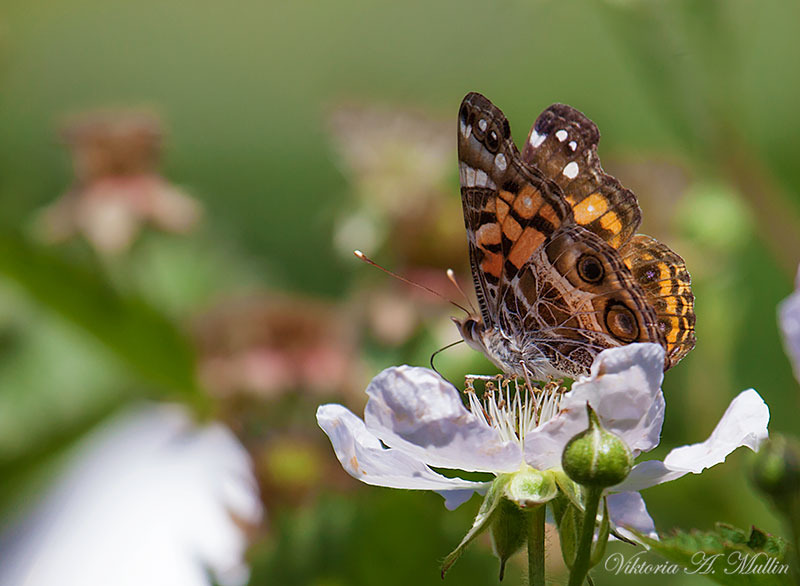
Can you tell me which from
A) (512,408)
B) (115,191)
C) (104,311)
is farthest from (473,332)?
(115,191)

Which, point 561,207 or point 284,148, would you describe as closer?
point 561,207

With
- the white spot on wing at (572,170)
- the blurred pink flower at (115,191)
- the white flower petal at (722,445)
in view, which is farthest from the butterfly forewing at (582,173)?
the blurred pink flower at (115,191)

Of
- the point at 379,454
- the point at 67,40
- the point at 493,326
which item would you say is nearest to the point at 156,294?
the point at 493,326

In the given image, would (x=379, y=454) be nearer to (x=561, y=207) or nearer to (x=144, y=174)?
(x=561, y=207)

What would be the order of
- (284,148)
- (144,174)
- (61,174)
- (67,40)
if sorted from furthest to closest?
(67,40) < (284,148) < (61,174) < (144,174)

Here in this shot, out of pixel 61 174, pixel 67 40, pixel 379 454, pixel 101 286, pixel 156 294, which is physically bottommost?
pixel 67 40

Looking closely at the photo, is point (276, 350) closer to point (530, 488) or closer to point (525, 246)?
point (525, 246)

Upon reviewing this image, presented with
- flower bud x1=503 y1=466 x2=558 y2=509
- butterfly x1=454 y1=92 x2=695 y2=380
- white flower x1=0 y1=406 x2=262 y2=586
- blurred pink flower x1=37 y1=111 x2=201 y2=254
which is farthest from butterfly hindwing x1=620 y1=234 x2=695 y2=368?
blurred pink flower x1=37 y1=111 x2=201 y2=254
